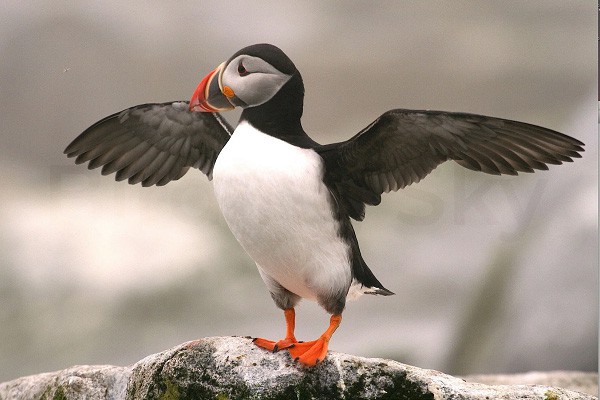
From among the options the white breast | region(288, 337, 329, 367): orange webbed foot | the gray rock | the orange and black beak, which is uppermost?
the orange and black beak

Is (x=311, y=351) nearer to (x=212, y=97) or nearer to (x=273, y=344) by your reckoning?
(x=273, y=344)

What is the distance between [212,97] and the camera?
306 centimetres

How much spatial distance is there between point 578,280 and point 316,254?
12.1 feet

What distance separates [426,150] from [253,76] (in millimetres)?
670

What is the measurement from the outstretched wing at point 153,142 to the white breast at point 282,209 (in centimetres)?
45

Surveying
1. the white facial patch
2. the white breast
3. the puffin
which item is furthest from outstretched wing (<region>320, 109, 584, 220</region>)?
the white facial patch

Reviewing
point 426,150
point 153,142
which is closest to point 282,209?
point 426,150

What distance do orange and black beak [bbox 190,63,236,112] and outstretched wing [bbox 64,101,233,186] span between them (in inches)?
12.1

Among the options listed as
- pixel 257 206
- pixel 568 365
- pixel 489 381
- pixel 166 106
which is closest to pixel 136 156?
pixel 166 106

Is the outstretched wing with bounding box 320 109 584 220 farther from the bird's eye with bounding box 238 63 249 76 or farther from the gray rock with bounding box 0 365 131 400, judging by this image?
the gray rock with bounding box 0 365 131 400

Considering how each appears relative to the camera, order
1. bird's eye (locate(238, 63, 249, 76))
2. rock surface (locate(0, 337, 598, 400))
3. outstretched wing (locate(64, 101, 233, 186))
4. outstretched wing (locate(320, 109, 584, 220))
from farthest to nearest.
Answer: outstretched wing (locate(64, 101, 233, 186)), bird's eye (locate(238, 63, 249, 76)), outstretched wing (locate(320, 109, 584, 220)), rock surface (locate(0, 337, 598, 400))

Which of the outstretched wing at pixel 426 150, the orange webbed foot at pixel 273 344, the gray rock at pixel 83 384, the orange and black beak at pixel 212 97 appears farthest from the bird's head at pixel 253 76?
the gray rock at pixel 83 384

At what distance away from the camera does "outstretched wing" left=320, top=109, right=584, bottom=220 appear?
2896 millimetres

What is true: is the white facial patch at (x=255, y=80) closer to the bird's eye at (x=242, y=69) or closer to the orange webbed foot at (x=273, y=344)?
the bird's eye at (x=242, y=69)
